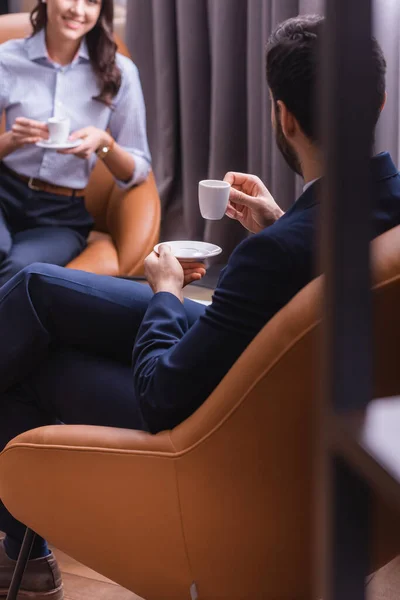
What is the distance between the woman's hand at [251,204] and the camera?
5.33 ft

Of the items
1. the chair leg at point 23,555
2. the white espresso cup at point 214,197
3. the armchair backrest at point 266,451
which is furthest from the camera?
the white espresso cup at point 214,197

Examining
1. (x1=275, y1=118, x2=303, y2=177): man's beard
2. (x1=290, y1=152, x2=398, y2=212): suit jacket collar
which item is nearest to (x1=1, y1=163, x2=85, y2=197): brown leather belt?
(x1=275, y1=118, x2=303, y2=177): man's beard

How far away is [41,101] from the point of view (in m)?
2.59

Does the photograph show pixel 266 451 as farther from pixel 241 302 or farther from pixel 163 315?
pixel 163 315

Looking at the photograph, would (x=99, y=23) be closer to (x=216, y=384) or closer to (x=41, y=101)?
(x=41, y=101)

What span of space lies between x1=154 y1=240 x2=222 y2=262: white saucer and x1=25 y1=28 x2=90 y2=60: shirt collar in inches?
51.4

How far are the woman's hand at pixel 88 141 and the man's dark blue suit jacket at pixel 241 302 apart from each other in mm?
1297

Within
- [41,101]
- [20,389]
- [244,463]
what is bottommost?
[20,389]

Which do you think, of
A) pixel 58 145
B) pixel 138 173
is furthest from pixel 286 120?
pixel 138 173

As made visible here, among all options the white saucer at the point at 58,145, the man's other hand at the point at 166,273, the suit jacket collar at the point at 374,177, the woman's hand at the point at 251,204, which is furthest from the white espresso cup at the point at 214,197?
the white saucer at the point at 58,145

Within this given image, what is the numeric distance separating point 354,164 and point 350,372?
0.33ft

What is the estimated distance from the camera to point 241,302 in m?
1.08

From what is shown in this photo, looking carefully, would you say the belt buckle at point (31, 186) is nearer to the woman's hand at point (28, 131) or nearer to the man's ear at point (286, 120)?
the woman's hand at point (28, 131)

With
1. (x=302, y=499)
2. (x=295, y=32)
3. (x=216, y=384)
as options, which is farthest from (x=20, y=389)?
(x=295, y=32)
